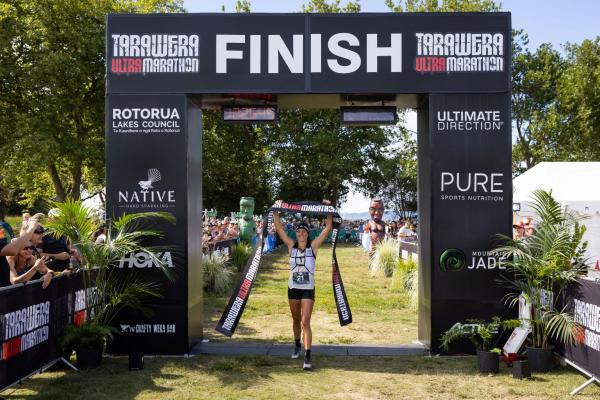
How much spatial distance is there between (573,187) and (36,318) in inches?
612

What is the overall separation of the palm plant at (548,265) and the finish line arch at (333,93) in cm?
49

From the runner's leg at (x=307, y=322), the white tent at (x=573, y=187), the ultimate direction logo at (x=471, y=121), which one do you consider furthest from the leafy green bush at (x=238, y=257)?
the ultimate direction logo at (x=471, y=121)

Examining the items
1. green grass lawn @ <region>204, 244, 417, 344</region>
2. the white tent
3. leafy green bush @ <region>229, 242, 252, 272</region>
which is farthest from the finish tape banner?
leafy green bush @ <region>229, 242, 252, 272</region>

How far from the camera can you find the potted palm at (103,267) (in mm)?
7637

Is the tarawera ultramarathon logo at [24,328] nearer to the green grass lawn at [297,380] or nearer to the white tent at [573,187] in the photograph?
the green grass lawn at [297,380]

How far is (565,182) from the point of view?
59.1 feet

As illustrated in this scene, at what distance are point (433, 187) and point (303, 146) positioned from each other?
1392 inches

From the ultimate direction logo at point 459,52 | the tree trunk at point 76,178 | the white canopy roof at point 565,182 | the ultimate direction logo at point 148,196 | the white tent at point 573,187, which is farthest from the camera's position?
the tree trunk at point 76,178

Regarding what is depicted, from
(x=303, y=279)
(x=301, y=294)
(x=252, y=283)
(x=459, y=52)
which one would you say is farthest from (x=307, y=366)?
(x=459, y=52)

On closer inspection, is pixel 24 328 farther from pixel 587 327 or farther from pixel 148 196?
pixel 587 327

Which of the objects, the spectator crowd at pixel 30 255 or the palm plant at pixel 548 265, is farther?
the palm plant at pixel 548 265

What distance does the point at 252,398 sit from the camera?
646cm

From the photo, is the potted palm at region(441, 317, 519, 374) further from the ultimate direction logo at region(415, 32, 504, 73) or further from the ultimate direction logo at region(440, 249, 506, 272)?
the ultimate direction logo at region(415, 32, 504, 73)

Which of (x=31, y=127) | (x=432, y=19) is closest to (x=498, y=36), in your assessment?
(x=432, y=19)
